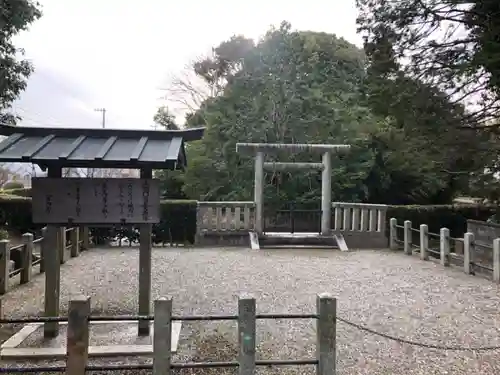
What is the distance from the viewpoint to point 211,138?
573 inches

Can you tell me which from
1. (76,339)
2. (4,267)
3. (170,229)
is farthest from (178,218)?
(76,339)

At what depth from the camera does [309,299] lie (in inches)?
241

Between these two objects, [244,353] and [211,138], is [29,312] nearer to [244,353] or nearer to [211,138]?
[244,353]

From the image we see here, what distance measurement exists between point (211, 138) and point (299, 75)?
3.65 meters

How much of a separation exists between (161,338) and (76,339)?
0.63 meters

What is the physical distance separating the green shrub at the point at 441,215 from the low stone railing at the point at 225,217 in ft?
14.5

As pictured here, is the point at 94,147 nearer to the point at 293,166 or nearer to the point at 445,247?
the point at 445,247

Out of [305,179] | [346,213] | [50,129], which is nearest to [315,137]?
[305,179]

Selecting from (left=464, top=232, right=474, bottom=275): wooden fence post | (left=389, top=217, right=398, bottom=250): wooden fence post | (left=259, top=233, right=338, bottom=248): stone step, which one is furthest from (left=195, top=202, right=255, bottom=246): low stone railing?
(left=464, top=232, right=474, bottom=275): wooden fence post

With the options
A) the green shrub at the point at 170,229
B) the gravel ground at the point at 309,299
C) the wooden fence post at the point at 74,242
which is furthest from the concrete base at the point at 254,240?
the wooden fence post at the point at 74,242

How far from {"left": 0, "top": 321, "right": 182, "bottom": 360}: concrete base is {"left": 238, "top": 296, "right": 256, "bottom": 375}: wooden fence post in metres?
1.13

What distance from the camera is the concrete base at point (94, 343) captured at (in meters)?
3.92

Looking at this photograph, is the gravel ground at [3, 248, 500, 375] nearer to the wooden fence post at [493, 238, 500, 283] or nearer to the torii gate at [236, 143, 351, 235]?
the wooden fence post at [493, 238, 500, 283]

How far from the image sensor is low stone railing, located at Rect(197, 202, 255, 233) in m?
11.7
